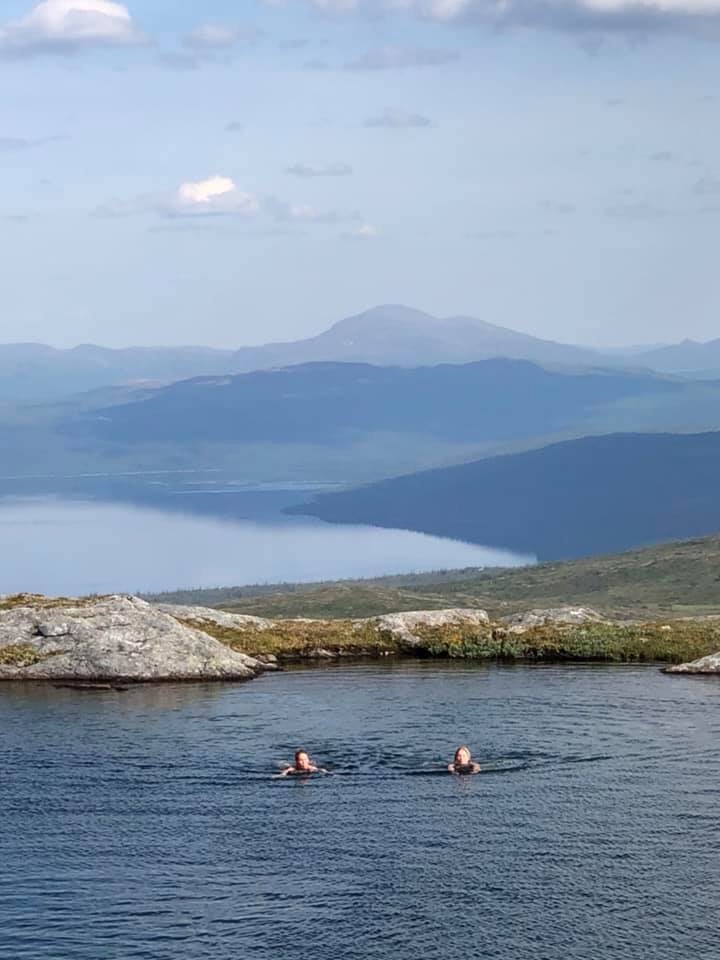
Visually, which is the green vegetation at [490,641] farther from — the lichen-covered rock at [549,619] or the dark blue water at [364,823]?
the dark blue water at [364,823]

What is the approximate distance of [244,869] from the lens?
50.7 meters

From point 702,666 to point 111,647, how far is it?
3198 cm

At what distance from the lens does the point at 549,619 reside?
9562cm

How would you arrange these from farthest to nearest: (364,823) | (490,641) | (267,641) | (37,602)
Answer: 1. (37,602)
2. (267,641)
3. (490,641)
4. (364,823)

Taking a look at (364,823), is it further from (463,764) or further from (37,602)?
(37,602)

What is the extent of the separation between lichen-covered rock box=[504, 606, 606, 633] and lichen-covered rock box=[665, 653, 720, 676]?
11181 millimetres

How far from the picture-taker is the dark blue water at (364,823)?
1774 inches

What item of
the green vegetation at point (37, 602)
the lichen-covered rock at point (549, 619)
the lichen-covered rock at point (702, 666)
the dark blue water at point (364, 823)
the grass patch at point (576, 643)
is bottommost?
the dark blue water at point (364, 823)

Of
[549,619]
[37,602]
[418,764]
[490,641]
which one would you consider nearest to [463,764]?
[418,764]

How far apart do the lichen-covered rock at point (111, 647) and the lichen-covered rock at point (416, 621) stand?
1024cm

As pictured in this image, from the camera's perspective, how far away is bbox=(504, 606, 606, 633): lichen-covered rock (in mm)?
94312

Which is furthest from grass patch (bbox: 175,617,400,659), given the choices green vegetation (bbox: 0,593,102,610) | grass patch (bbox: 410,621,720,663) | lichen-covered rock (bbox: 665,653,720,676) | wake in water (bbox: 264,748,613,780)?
wake in water (bbox: 264,748,613,780)

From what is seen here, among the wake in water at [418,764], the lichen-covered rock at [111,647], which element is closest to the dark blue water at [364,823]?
the wake in water at [418,764]

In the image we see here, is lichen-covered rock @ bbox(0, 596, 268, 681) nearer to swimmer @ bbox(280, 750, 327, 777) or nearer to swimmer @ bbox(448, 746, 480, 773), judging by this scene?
swimmer @ bbox(280, 750, 327, 777)
